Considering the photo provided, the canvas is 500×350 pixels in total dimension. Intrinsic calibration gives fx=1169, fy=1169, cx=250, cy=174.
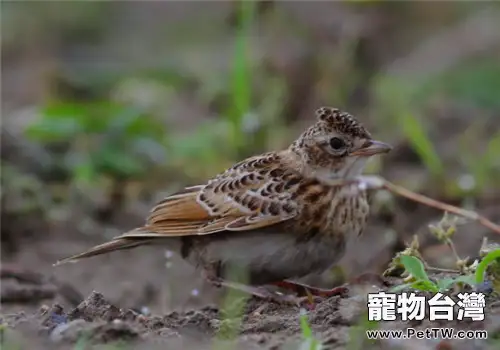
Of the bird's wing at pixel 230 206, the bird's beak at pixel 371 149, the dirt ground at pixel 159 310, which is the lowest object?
the dirt ground at pixel 159 310

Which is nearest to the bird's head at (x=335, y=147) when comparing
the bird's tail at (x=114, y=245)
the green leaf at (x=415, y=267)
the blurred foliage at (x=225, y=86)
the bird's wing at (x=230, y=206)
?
the bird's wing at (x=230, y=206)

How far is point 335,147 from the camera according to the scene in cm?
625

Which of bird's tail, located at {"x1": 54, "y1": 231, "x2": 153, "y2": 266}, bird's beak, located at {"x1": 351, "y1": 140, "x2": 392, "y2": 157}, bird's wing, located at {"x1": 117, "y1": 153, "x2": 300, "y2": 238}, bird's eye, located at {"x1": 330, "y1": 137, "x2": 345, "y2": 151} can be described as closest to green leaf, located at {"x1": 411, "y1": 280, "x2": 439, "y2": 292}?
bird's wing, located at {"x1": 117, "y1": 153, "x2": 300, "y2": 238}

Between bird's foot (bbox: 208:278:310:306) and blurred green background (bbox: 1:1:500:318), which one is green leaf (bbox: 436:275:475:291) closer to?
bird's foot (bbox: 208:278:310:306)

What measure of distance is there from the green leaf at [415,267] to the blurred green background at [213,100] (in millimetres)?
2980

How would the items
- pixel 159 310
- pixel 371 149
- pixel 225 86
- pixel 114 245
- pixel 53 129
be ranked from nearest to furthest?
pixel 371 149 → pixel 114 245 → pixel 159 310 → pixel 53 129 → pixel 225 86

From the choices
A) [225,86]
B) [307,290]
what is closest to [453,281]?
[307,290]

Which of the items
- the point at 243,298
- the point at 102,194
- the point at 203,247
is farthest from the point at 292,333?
the point at 102,194

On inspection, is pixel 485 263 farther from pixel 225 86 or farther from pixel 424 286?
pixel 225 86

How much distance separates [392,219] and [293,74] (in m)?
3.31

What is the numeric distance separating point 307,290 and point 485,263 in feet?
4.53

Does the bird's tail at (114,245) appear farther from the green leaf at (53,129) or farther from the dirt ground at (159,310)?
the green leaf at (53,129)

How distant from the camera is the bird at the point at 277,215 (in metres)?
5.91

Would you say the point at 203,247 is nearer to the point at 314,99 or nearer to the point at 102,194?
the point at 102,194
